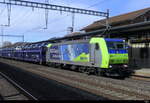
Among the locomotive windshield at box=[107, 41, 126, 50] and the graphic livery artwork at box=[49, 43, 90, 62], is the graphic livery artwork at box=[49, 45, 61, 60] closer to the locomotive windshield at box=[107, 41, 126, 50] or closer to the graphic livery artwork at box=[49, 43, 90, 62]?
the graphic livery artwork at box=[49, 43, 90, 62]

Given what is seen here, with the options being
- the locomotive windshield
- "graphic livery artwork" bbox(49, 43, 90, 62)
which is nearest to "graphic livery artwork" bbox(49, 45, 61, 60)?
"graphic livery artwork" bbox(49, 43, 90, 62)

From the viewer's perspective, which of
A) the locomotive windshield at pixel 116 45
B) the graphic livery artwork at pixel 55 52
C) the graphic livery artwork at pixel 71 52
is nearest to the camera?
the locomotive windshield at pixel 116 45

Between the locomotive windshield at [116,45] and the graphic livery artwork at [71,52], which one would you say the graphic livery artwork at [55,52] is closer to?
the graphic livery artwork at [71,52]

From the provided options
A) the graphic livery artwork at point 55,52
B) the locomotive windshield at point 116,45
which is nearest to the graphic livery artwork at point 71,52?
the graphic livery artwork at point 55,52

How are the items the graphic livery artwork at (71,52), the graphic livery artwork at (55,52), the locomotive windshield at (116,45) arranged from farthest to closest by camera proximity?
the graphic livery artwork at (55,52) < the graphic livery artwork at (71,52) < the locomotive windshield at (116,45)

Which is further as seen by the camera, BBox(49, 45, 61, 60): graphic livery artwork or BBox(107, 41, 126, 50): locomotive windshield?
BBox(49, 45, 61, 60): graphic livery artwork

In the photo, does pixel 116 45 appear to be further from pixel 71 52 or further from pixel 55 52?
pixel 55 52

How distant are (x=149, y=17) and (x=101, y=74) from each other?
82.8ft

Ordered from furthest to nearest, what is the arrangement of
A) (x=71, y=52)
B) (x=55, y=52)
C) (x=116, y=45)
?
(x=55, y=52)
(x=71, y=52)
(x=116, y=45)

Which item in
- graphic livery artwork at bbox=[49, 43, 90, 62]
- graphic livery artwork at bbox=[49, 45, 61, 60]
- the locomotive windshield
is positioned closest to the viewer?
the locomotive windshield

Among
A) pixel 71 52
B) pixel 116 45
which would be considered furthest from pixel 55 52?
pixel 116 45

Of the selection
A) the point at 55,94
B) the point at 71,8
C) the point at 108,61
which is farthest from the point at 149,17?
the point at 55,94

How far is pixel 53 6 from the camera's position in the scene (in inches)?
897

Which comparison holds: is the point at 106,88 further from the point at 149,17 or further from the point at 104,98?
the point at 149,17
